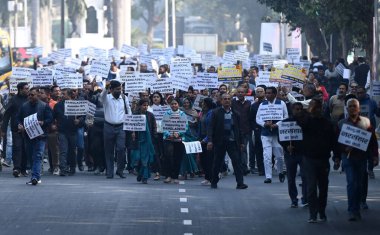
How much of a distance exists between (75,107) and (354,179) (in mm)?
8880

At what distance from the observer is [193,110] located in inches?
980

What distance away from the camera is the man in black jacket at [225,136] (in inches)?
864

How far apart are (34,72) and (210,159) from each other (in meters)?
8.71

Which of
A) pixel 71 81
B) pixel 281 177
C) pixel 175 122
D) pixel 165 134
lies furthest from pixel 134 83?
pixel 281 177

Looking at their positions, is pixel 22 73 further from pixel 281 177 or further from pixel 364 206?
pixel 364 206

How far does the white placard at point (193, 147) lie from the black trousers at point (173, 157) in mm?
419

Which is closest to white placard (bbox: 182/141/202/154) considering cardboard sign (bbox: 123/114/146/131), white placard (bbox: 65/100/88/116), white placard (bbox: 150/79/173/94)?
cardboard sign (bbox: 123/114/146/131)

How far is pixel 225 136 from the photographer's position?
21969 millimetres

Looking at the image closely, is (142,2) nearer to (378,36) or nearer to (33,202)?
(378,36)

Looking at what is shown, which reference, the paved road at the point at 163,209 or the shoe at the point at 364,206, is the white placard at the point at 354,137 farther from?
the shoe at the point at 364,206

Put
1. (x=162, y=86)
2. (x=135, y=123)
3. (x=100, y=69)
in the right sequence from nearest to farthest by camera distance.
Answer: (x=135, y=123) < (x=162, y=86) < (x=100, y=69)

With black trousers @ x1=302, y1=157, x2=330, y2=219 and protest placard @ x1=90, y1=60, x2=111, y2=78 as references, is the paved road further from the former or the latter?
protest placard @ x1=90, y1=60, x2=111, y2=78

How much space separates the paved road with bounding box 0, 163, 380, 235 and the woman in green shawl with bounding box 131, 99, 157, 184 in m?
0.37

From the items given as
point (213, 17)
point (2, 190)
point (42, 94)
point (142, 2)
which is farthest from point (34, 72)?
point (213, 17)
